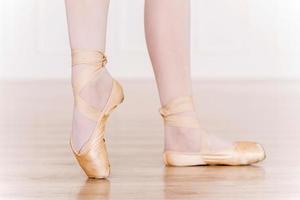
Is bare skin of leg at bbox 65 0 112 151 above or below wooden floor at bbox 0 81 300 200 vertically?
above

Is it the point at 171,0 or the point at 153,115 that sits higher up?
the point at 171,0

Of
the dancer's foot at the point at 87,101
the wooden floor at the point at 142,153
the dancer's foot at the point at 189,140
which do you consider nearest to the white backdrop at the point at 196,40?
the wooden floor at the point at 142,153

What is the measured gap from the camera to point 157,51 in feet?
6.02

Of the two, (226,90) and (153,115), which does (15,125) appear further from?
(226,90)

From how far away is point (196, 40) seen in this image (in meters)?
5.85

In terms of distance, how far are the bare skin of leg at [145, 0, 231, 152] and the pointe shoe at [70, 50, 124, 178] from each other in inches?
8.3

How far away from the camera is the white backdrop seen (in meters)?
5.76

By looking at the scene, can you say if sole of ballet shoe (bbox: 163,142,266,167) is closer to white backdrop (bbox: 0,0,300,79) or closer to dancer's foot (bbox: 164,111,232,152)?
dancer's foot (bbox: 164,111,232,152)

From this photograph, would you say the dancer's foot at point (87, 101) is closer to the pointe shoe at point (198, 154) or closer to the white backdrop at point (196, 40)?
the pointe shoe at point (198, 154)

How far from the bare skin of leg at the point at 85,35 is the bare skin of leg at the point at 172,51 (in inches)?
8.1

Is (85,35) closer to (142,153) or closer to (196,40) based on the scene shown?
(142,153)

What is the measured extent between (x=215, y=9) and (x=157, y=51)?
4.10 metres

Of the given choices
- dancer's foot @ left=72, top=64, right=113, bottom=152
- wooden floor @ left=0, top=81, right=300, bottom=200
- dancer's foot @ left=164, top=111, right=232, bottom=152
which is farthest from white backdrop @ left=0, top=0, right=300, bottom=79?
dancer's foot @ left=72, top=64, right=113, bottom=152

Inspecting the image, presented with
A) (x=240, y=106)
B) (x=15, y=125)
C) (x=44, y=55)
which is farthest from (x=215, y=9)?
(x=15, y=125)
